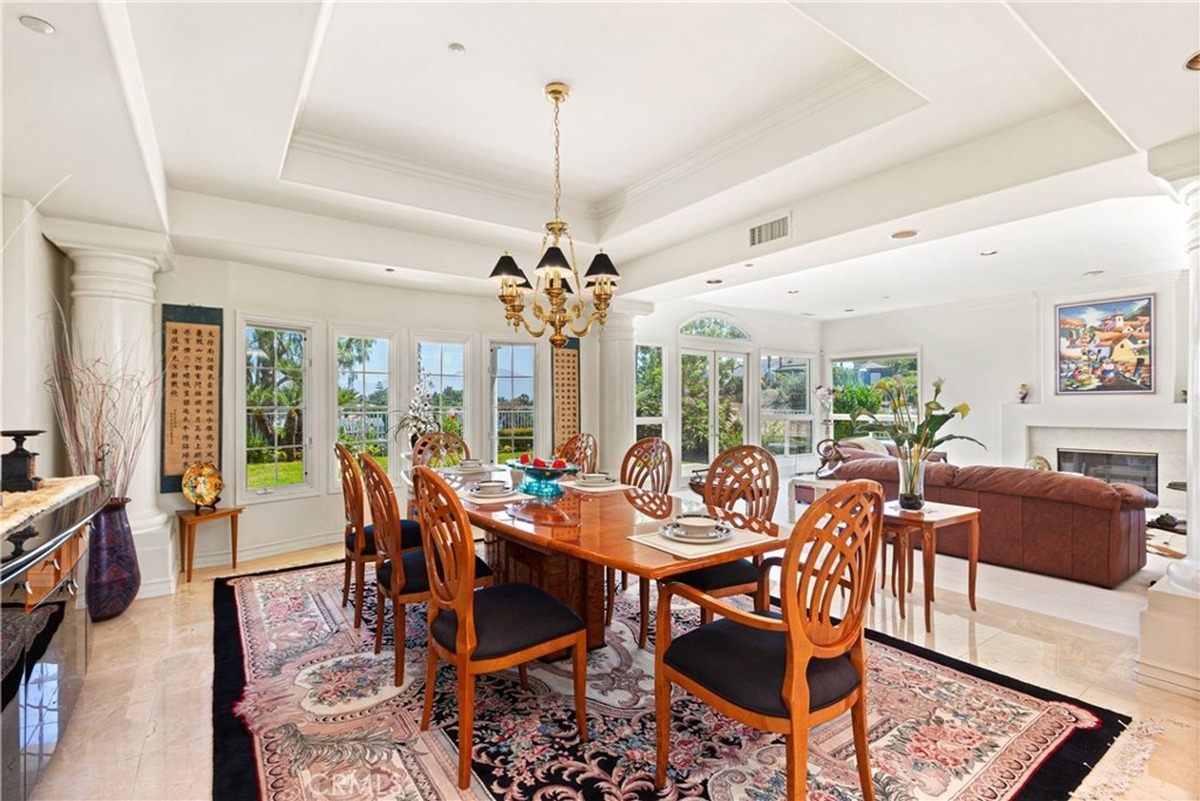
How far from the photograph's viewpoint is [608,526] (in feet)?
7.72

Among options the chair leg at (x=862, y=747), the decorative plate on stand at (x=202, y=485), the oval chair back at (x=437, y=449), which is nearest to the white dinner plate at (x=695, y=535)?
the chair leg at (x=862, y=747)

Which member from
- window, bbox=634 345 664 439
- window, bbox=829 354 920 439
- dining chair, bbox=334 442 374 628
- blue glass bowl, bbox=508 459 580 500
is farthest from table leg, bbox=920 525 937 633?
window, bbox=829 354 920 439

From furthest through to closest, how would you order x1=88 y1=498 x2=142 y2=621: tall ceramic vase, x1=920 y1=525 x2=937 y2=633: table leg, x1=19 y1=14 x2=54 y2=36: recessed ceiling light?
x1=88 y1=498 x2=142 y2=621: tall ceramic vase → x1=920 y1=525 x2=937 y2=633: table leg → x1=19 y1=14 x2=54 y2=36: recessed ceiling light

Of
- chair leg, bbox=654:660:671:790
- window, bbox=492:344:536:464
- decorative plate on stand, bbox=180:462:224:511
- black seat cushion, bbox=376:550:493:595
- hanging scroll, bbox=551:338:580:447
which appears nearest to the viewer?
chair leg, bbox=654:660:671:790

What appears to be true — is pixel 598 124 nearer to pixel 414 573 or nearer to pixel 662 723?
pixel 414 573

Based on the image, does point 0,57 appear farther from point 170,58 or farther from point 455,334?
point 455,334

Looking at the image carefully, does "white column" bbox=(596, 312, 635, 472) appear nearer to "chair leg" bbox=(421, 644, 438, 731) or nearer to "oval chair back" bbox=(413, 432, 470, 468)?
Result: "oval chair back" bbox=(413, 432, 470, 468)

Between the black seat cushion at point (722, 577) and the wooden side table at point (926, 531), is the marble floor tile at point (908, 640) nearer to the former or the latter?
the wooden side table at point (926, 531)

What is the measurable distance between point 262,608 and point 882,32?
426 centimetres

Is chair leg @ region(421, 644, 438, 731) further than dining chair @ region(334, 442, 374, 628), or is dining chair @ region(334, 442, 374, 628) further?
dining chair @ region(334, 442, 374, 628)

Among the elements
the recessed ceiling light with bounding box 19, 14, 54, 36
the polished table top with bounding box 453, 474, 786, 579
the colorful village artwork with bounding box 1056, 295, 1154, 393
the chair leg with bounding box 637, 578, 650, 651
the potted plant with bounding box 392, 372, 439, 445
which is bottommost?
the chair leg with bounding box 637, 578, 650, 651

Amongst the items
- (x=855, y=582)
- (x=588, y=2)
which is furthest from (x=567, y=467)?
(x=588, y=2)

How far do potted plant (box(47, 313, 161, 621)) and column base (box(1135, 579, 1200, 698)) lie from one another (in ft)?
17.4

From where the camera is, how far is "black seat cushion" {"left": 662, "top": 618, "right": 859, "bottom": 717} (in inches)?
62.4
